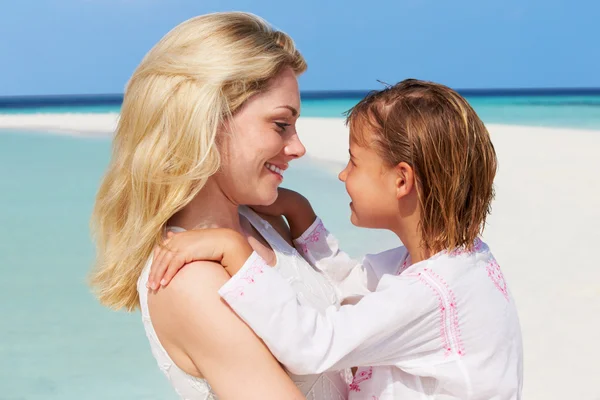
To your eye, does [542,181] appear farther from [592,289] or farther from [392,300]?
[392,300]

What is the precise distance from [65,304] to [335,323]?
477 centimetres

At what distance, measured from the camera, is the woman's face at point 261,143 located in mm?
2104

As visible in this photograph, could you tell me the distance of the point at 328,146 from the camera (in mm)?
15344

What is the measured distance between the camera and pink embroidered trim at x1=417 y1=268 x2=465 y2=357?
2000 millimetres

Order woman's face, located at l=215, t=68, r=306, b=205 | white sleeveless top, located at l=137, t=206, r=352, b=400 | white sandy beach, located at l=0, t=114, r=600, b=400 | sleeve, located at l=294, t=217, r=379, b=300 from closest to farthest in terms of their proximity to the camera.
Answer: white sleeveless top, located at l=137, t=206, r=352, b=400
woman's face, located at l=215, t=68, r=306, b=205
sleeve, located at l=294, t=217, r=379, b=300
white sandy beach, located at l=0, t=114, r=600, b=400

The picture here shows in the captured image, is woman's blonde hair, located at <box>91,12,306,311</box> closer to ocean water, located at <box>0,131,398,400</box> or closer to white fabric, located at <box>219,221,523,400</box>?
white fabric, located at <box>219,221,523,400</box>

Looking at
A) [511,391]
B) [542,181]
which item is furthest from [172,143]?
[542,181]

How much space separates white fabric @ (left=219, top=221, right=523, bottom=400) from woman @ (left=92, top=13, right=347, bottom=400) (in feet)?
0.24

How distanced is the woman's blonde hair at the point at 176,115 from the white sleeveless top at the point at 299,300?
0.15m

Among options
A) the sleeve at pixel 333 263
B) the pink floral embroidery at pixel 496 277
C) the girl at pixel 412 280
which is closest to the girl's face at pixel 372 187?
the girl at pixel 412 280

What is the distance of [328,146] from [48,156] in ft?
19.5

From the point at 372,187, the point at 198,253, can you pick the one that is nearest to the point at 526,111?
the point at 372,187

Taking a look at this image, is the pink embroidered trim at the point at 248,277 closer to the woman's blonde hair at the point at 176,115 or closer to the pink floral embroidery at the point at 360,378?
the woman's blonde hair at the point at 176,115

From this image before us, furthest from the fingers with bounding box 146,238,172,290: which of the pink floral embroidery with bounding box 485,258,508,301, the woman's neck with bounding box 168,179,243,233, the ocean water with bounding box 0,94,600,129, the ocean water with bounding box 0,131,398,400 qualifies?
the ocean water with bounding box 0,94,600,129
